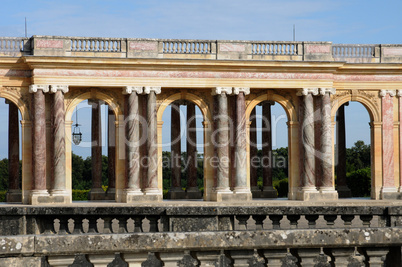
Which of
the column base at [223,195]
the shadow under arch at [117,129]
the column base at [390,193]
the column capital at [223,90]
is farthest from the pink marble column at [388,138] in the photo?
the shadow under arch at [117,129]

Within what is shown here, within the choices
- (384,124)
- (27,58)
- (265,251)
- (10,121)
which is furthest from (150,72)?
(265,251)

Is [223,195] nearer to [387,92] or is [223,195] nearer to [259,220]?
[387,92]

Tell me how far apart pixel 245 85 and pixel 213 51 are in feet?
11.3

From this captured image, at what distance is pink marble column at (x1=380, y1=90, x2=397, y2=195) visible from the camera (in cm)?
5434

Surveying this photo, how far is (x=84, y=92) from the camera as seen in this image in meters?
51.0

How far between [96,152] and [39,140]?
8874mm

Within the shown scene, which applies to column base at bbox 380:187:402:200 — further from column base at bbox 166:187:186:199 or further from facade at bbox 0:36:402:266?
column base at bbox 166:187:186:199

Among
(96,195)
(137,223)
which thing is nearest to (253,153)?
(96,195)

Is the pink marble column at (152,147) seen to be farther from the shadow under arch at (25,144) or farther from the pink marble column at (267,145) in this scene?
the pink marble column at (267,145)

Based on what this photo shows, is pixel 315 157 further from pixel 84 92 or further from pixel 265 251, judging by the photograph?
pixel 265 251

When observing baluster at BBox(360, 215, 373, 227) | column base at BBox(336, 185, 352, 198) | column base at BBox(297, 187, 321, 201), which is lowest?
column base at BBox(336, 185, 352, 198)

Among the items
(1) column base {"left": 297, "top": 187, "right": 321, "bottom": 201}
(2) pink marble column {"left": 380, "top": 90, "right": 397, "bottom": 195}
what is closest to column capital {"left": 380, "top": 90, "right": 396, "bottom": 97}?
(2) pink marble column {"left": 380, "top": 90, "right": 397, "bottom": 195}

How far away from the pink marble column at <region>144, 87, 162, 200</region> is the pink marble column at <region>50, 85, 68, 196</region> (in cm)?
598

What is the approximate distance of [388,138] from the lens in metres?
54.5
